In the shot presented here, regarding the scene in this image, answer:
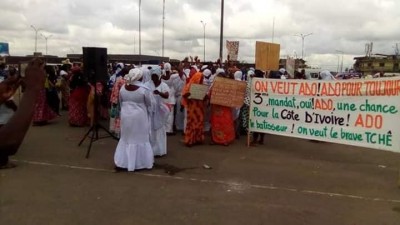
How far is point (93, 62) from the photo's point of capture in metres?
9.81

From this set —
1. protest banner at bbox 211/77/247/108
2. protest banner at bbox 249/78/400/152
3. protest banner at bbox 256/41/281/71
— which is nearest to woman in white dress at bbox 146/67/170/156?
protest banner at bbox 211/77/247/108

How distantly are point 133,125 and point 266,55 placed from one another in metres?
5.03

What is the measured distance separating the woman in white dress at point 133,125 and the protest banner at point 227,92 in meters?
2.55

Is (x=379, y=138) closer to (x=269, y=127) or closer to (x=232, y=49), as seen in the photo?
(x=269, y=127)

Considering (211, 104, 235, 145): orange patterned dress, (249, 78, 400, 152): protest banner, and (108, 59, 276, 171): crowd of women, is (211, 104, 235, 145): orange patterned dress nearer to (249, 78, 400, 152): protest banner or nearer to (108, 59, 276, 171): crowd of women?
(108, 59, 276, 171): crowd of women

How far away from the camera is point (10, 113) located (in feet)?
28.4

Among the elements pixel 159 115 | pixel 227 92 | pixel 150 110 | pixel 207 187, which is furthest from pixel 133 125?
pixel 227 92

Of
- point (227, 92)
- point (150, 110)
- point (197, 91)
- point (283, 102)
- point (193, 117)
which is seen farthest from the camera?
point (193, 117)

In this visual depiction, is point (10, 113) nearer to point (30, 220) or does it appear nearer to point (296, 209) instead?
point (30, 220)

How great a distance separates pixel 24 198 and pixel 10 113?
3.07 meters

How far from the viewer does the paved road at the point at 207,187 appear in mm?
5500

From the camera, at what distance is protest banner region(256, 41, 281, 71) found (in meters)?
11.5

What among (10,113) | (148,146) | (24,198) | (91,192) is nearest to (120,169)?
(148,146)

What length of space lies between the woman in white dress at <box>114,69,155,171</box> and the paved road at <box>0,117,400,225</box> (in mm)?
274
